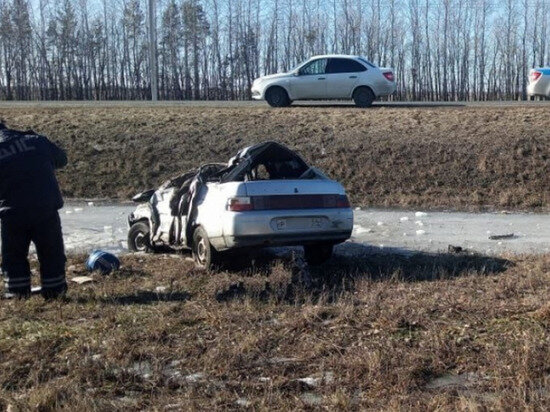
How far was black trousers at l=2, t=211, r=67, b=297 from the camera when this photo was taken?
6711 millimetres

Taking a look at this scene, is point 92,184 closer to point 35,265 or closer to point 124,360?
point 35,265

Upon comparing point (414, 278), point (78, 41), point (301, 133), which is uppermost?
point (78, 41)

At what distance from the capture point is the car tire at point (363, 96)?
73.6ft

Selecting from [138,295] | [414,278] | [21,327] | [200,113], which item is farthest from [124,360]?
Answer: [200,113]

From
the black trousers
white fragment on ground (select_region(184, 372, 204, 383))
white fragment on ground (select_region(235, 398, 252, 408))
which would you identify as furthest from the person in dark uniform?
white fragment on ground (select_region(235, 398, 252, 408))

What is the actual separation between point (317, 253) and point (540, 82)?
15.8 m

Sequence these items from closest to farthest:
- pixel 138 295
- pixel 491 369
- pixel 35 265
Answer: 1. pixel 491 369
2. pixel 138 295
3. pixel 35 265

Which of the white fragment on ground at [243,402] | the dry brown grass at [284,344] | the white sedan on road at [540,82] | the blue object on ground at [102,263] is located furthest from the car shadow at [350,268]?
the white sedan on road at [540,82]

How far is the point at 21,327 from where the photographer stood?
5.73 meters

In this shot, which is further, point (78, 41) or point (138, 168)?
point (78, 41)

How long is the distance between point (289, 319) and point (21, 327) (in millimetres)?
2144

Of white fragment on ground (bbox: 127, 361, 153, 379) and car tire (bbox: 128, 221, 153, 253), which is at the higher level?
car tire (bbox: 128, 221, 153, 253)

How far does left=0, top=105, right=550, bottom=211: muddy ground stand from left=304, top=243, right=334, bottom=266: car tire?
6199 mm

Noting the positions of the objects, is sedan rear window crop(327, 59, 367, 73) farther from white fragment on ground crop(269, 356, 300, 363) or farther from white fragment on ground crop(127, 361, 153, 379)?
white fragment on ground crop(127, 361, 153, 379)
